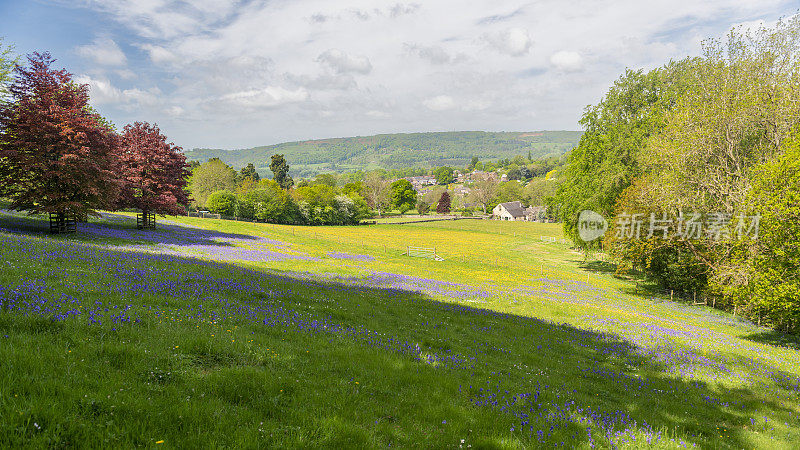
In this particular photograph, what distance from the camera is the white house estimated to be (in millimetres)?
167500

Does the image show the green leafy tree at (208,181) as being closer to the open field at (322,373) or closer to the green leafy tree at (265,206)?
the green leafy tree at (265,206)

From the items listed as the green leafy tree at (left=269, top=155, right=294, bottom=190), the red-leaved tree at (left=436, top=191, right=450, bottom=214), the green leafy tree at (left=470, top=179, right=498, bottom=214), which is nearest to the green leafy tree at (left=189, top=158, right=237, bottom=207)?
the green leafy tree at (left=269, top=155, right=294, bottom=190)

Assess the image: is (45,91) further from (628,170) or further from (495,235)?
(495,235)

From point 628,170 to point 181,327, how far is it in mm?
45823

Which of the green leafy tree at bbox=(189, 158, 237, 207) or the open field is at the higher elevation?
the green leafy tree at bbox=(189, 158, 237, 207)

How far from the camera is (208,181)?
392ft

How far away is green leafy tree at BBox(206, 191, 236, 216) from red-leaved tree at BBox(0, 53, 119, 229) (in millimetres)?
77963

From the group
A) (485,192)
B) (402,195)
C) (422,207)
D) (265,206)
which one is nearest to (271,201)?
(265,206)

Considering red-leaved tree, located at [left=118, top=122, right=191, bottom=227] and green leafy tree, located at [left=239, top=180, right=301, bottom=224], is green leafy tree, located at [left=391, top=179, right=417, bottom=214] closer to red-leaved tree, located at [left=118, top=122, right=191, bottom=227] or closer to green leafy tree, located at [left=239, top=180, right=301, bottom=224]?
green leafy tree, located at [left=239, top=180, right=301, bottom=224]

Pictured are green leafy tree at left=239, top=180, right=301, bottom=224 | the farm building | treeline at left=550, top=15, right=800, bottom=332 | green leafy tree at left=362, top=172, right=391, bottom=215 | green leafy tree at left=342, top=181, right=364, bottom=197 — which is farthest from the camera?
the farm building

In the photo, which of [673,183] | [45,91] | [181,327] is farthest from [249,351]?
[673,183]

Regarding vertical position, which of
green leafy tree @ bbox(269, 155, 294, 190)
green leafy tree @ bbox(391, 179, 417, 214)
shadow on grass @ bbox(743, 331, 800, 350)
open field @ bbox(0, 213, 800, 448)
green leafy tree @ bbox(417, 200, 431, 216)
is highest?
green leafy tree @ bbox(269, 155, 294, 190)

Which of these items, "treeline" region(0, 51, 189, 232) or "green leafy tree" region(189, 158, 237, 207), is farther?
"green leafy tree" region(189, 158, 237, 207)

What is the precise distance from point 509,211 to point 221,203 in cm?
12351
